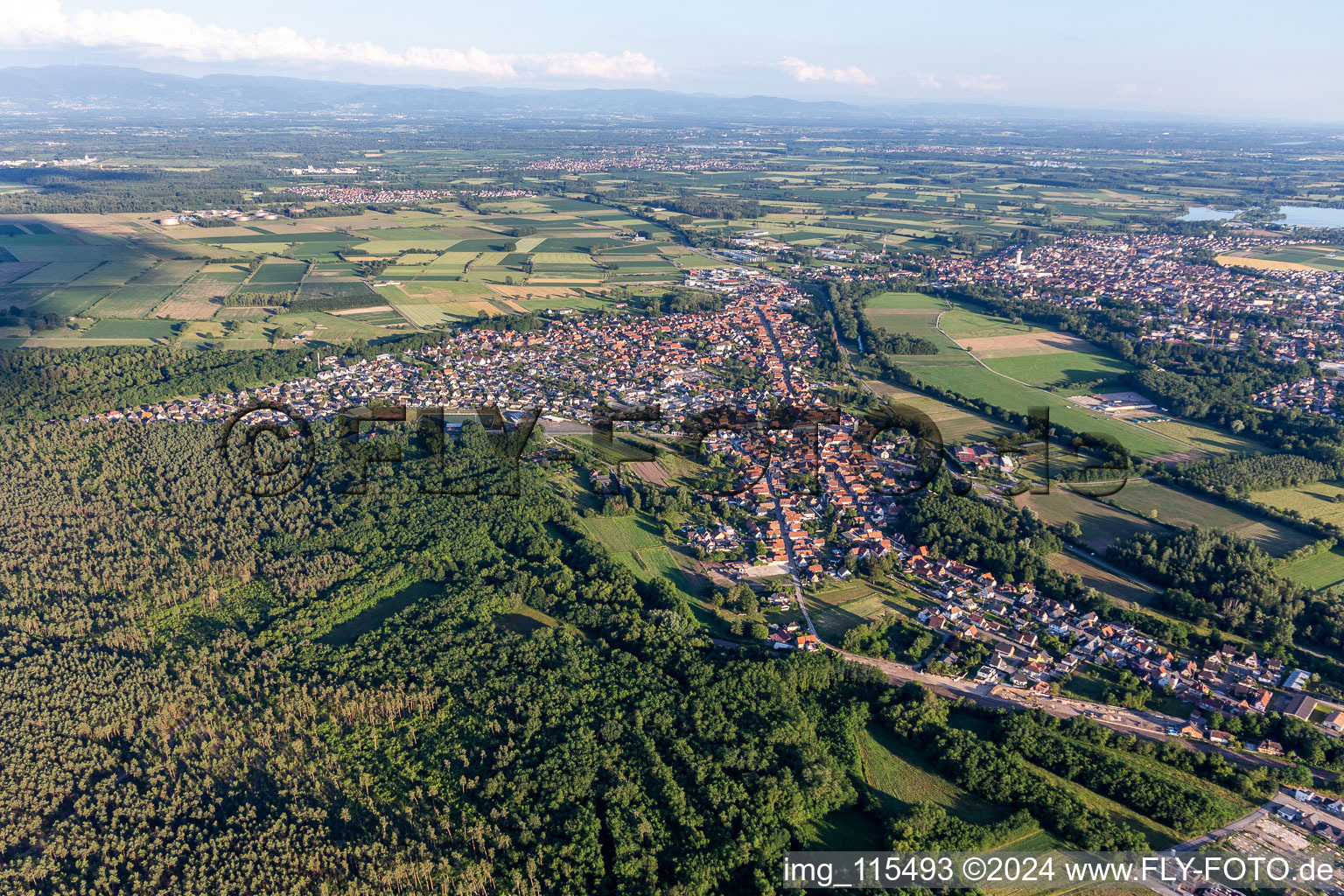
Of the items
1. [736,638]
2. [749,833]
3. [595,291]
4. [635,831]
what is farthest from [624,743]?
[595,291]

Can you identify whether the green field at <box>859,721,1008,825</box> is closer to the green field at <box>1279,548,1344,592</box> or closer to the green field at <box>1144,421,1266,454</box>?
the green field at <box>1279,548,1344,592</box>

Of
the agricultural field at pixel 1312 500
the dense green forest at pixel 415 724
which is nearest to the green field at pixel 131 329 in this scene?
the dense green forest at pixel 415 724

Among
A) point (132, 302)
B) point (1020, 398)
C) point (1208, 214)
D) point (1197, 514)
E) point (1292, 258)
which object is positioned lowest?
point (1197, 514)

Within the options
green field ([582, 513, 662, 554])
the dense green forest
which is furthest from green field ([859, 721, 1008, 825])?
green field ([582, 513, 662, 554])

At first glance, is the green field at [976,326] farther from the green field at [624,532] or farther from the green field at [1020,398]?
the green field at [624,532]

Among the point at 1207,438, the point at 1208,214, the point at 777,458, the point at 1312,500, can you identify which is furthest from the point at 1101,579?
the point at 1208,214

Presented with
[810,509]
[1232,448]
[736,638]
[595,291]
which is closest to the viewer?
[736,638]

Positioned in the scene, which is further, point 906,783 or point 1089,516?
point 1089,516

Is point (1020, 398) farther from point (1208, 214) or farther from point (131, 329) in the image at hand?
point (1208, 214)

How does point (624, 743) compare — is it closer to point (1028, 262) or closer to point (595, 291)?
point (595, 291)
